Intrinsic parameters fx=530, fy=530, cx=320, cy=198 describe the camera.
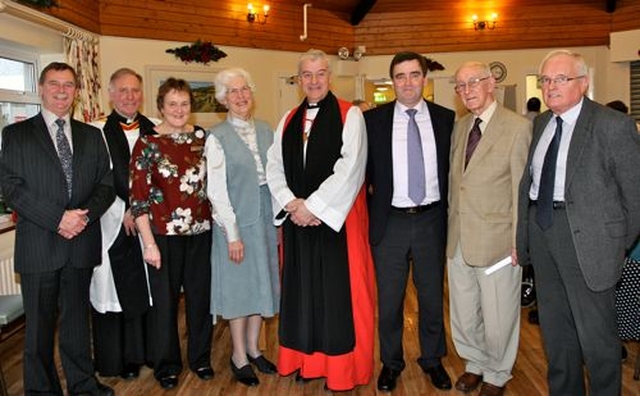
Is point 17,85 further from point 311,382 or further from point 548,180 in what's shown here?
point 548,180

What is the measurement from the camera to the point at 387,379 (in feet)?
9.93

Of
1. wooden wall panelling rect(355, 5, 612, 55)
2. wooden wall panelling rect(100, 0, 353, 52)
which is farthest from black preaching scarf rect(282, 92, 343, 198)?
wooden wall panelling rect(355, 5, 612, 55)

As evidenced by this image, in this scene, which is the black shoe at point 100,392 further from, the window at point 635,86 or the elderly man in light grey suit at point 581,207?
the window at point 635,86

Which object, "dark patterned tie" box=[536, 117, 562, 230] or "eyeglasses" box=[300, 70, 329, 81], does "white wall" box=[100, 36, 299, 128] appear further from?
"dark patterned tie" box=[536, 117, 562, 230]

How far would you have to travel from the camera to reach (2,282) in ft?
12.9

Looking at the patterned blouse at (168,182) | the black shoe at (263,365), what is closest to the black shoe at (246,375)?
the black shoe at (263,365)

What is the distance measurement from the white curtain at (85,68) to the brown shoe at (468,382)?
4592 mm

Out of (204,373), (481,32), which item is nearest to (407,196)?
(204,373)

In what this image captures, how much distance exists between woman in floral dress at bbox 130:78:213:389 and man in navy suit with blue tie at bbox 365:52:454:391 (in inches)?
38.5

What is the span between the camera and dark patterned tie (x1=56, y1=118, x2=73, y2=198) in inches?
107

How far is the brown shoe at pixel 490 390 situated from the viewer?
2.86m

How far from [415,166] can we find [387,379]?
4.02ft

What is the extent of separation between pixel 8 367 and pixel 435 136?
10.3 feet

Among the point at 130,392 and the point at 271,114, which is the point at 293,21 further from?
the point at 130,392
